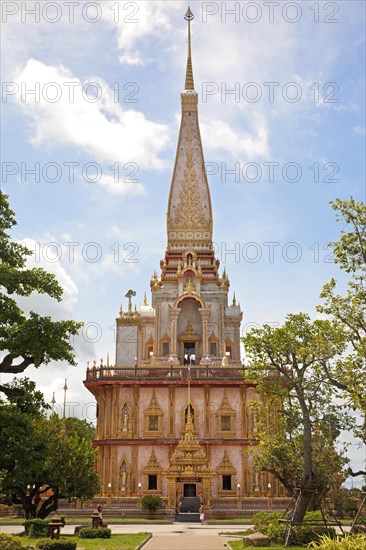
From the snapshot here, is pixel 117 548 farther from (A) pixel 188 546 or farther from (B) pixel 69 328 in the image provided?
(B) pixel 69 328

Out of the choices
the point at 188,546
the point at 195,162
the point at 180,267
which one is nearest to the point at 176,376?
the point at 180,267

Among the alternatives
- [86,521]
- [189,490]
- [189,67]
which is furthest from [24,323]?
[189,67]

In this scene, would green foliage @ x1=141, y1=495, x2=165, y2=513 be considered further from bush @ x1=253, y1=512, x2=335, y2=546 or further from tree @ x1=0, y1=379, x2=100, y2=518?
bush @ x1=253, y1=512, x2=335, y2=546

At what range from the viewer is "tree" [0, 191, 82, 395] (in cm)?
2267

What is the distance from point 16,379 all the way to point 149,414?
34272 millimetres

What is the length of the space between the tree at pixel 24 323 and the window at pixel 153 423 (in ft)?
114

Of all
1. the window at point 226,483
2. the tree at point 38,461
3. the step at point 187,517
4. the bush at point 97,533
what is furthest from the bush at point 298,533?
the window at point 226,483

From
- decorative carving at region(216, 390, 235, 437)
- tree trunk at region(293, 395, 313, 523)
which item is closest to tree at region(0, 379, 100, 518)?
tree trunk at region(293, 395, 313, 523)

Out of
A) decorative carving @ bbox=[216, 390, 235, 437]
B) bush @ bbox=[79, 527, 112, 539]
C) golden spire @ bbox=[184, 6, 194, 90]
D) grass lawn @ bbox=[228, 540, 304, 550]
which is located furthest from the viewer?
golden spire @ bbox=[184, 6, 194, 90]

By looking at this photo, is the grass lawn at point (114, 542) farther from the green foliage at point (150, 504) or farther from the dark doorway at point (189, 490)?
the dark doorway at point (189, 490)

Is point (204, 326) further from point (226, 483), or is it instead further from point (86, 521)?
point (86, 521)

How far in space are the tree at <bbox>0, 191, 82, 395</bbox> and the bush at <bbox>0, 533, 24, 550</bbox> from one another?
17.0 feet

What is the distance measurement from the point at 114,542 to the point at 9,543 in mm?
8193

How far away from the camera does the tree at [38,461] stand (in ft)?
71.4
